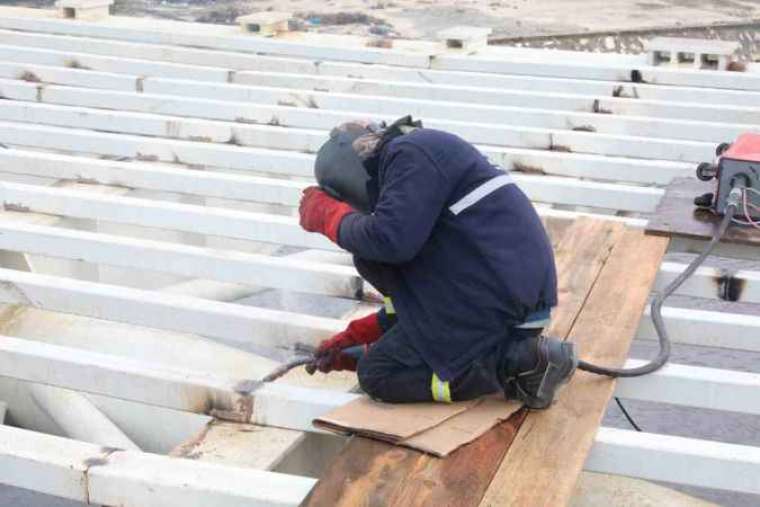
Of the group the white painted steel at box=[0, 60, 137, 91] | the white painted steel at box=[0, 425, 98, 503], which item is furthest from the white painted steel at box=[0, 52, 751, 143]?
the white painted steel at box=[0, 425, 98, 503]

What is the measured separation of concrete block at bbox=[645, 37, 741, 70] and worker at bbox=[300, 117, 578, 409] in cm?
432

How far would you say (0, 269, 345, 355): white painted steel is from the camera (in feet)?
13.3

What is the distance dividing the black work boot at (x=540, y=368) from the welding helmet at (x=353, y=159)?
2.06 ft

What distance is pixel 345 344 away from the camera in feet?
12.3

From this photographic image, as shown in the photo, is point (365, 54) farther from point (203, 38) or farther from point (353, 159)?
point (353, 159)

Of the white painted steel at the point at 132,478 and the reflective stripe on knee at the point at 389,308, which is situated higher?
the reflective stripe on knee at the point at 389,308

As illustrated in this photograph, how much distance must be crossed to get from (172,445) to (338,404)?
1.25 meters

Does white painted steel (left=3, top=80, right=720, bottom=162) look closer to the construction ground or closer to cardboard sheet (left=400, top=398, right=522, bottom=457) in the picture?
the construction ground

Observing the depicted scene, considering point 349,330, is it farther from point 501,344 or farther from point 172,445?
point 172,445

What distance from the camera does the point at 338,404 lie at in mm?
3520

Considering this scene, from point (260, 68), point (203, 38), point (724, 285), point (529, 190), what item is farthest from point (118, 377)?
point (203, 38)

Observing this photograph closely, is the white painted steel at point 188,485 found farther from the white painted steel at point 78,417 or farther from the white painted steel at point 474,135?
the white painted steel at point 474,135

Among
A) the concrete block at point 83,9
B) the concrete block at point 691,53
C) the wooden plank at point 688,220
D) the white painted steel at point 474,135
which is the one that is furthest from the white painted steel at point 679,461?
the concrete block at point 83,9

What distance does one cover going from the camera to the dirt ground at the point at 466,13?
16.1 m
